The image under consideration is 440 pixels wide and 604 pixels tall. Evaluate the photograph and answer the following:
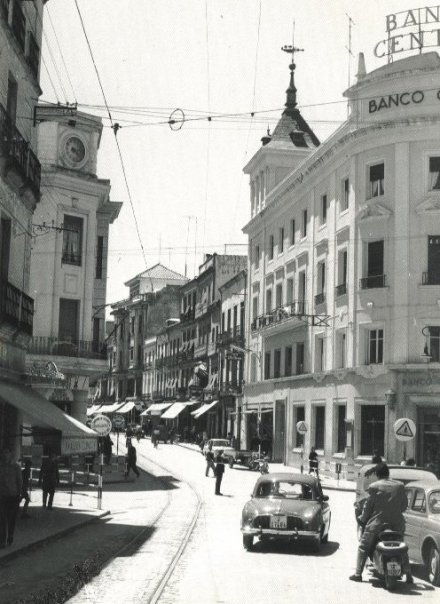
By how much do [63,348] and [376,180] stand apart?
51.8 ft

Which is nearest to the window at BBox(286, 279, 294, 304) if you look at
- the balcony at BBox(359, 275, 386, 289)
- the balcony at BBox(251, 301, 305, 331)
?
the balcony at BBox(251, 301, 305, 331)

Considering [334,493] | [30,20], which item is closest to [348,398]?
[334,493]

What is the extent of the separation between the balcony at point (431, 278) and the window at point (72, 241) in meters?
15.3

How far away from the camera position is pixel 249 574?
13539mm

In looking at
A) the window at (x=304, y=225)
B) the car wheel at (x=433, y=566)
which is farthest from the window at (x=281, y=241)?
the car wheel at (x=433, y=566)

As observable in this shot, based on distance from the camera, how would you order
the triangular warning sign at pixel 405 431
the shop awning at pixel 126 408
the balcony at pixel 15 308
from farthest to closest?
the shop awning at pixel 126 408, the triangular warning sign at pixel 405 431, the balcony at pixel 15 308

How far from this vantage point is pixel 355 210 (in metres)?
41.4

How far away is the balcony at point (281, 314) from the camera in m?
48.4

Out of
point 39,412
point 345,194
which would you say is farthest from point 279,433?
point 39,412

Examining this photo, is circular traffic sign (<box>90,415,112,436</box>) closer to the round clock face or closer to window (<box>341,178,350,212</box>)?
the round clock face

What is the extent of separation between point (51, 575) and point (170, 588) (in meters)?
2.04

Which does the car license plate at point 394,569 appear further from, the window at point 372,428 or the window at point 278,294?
the window at point 278,294

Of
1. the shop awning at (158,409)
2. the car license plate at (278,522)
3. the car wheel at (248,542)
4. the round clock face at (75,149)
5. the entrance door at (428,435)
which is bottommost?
the car wheel at (248,542)

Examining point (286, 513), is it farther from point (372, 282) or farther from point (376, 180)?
point (376, 180)
